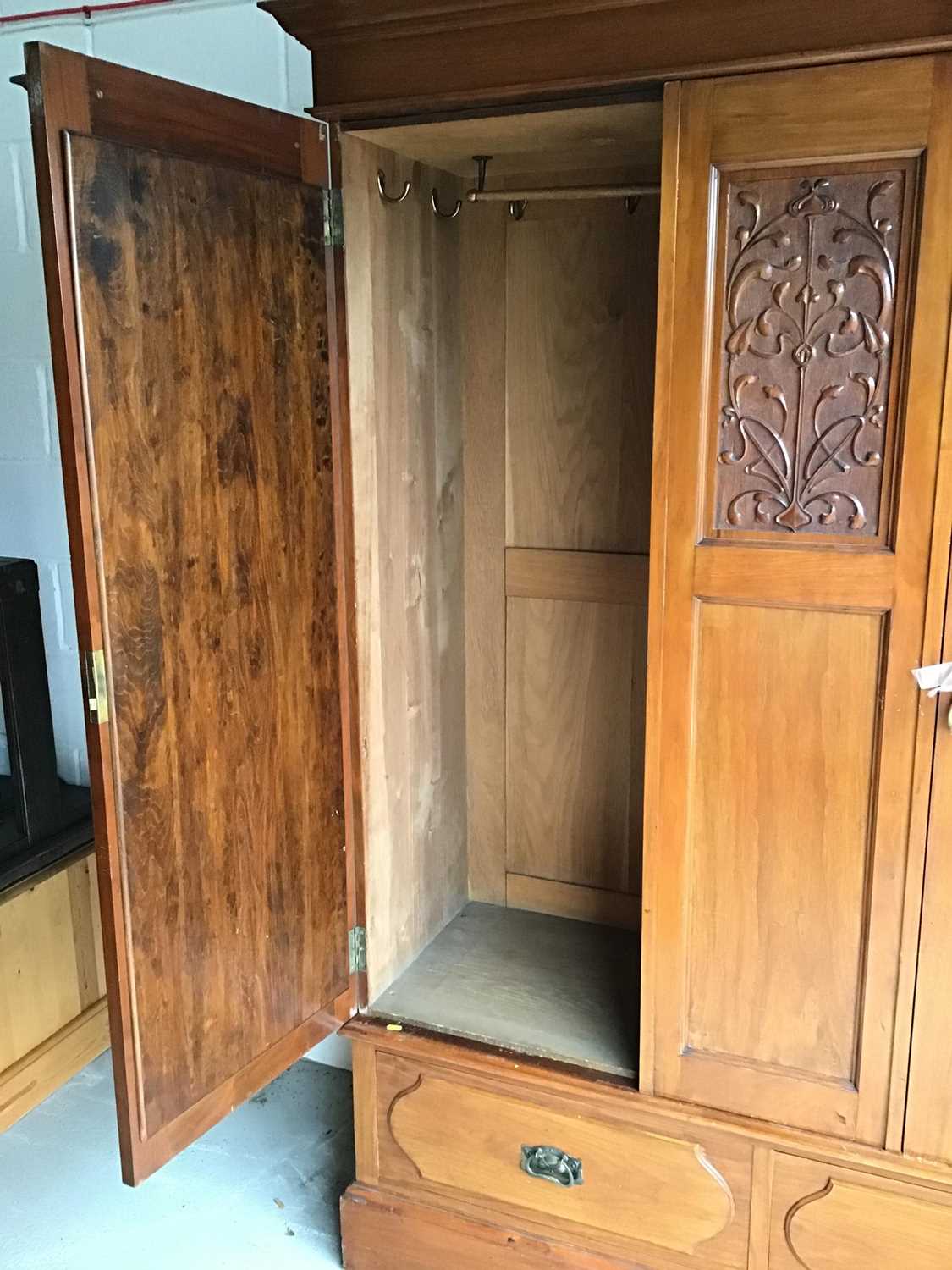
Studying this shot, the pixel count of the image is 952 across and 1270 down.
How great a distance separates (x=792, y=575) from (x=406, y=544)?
0.76 m

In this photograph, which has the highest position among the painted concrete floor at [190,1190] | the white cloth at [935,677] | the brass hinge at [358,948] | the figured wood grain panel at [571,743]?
the white cloth at [935,677]

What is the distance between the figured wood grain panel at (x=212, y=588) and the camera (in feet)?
4.52

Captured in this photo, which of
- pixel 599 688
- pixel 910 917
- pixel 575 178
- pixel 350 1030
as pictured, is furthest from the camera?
pixel 599 688

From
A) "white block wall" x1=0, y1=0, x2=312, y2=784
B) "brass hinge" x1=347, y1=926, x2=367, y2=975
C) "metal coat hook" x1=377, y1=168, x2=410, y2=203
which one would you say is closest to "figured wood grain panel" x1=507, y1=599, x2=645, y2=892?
"brass hinge" x1=347, y1=926, x2=367, y2=975

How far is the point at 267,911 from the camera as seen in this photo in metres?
1.72

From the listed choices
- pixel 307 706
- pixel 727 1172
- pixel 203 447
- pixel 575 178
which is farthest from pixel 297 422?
pixel 727 1172

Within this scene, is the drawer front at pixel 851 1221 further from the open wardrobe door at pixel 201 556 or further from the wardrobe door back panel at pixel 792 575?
the open wardrobe door at pixel 201 556

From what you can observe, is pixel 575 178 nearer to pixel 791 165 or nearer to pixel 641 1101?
pixel 791 165

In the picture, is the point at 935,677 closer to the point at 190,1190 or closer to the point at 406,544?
the point at 406,544

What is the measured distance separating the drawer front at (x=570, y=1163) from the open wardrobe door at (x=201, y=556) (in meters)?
0.26

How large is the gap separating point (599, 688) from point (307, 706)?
0.73 metres

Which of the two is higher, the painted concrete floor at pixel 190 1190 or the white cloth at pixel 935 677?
the white cloth at pixel 935 677

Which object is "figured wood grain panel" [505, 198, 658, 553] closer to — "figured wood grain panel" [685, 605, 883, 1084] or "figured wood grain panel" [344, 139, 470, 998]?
"figured wood grain panel" [344, 139, 470, 998]

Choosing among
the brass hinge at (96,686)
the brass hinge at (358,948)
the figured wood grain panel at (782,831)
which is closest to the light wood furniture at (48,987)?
the brass hinge at (358,948)
